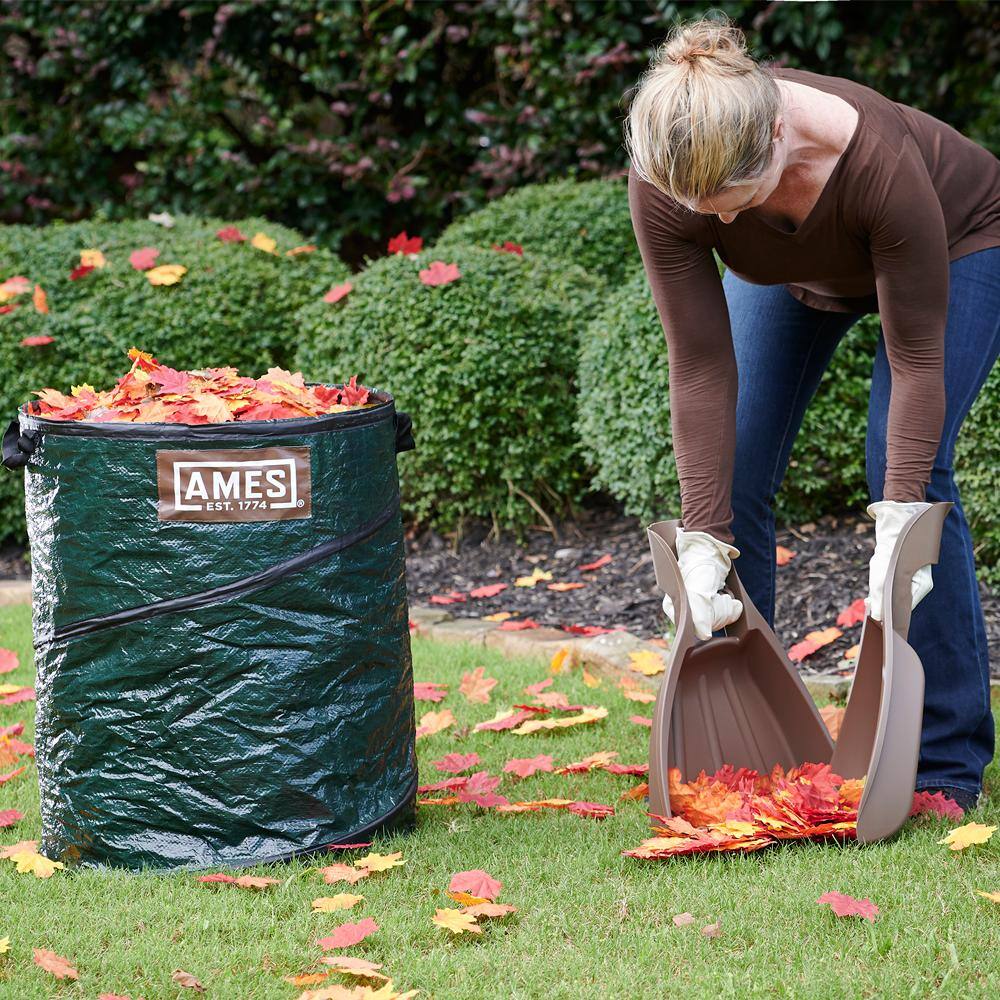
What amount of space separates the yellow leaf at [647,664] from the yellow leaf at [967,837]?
1240mm

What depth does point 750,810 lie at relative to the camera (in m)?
2.41

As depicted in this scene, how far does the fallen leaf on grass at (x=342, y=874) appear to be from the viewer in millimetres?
2277

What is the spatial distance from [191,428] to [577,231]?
380 cm

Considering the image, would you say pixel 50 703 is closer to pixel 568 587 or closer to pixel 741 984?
pixel 741 984

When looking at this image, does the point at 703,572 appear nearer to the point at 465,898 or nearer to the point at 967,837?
the point at 967,837

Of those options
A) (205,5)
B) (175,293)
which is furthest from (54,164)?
(175,293)

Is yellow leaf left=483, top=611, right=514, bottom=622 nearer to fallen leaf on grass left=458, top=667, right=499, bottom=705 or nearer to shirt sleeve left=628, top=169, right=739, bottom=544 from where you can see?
fallen leaf on grass left=458, top=667, right=499, bottom=705

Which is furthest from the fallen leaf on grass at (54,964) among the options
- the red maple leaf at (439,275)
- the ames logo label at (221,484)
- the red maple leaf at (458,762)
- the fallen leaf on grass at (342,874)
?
the red maple leaf at (439,275)

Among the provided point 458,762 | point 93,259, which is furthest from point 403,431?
→ point 93,259

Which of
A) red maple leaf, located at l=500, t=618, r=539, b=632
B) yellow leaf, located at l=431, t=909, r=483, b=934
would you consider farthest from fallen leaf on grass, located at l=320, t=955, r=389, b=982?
red maple leaf, located at l=500, t=618, r=539, b=632

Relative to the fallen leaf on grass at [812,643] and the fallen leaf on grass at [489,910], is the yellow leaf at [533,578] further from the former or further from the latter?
the fallen leaf on grass at [489,910]

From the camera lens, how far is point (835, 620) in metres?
3.84

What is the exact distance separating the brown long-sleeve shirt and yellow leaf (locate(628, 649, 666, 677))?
985mm

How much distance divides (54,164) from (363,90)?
6.20 ft
